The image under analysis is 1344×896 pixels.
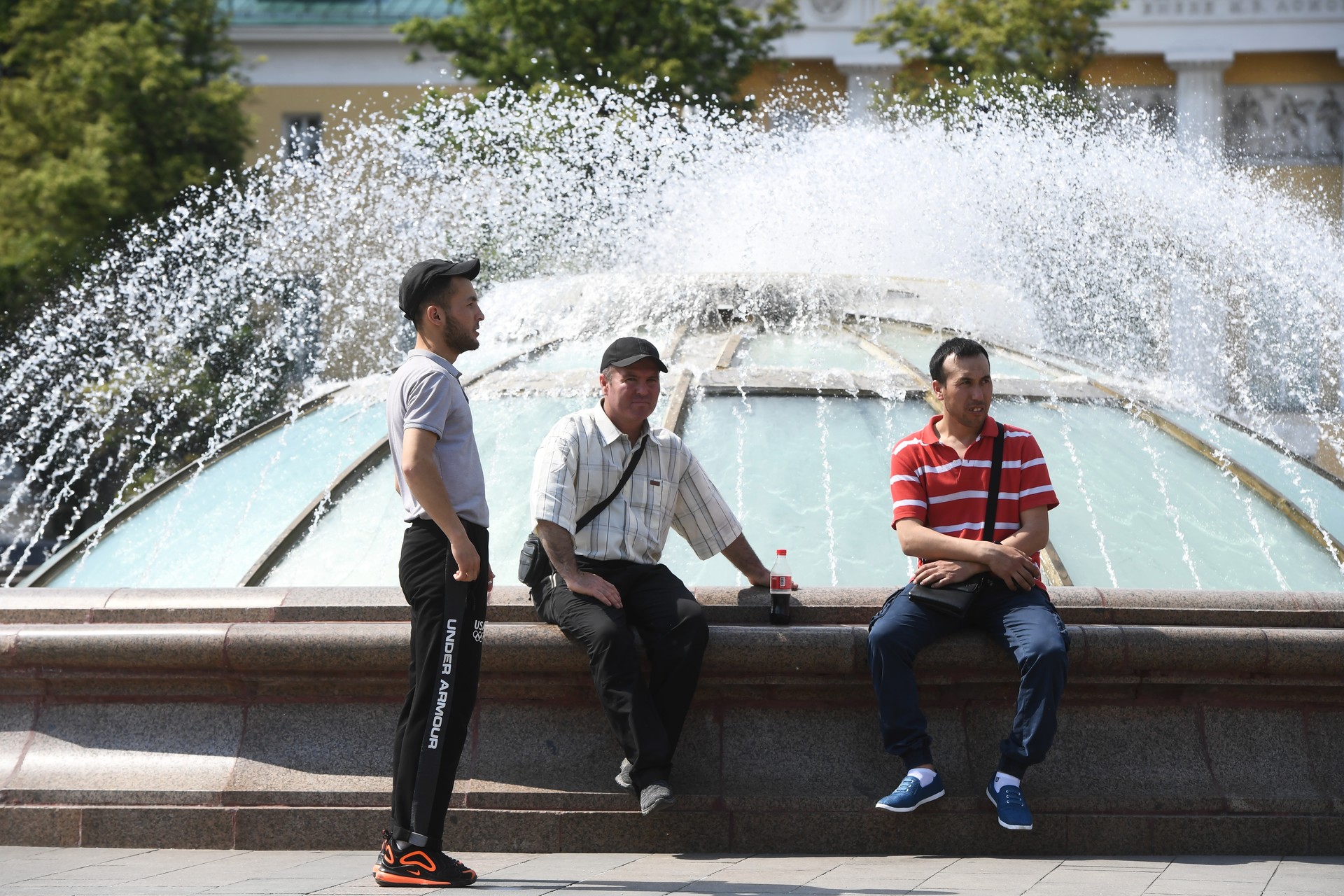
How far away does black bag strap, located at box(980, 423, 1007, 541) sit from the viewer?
4809mm

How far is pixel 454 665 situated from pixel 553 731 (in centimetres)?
85

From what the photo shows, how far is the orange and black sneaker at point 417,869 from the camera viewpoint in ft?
13.0

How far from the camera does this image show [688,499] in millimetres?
4934

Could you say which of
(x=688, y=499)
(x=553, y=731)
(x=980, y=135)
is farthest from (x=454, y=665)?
(x=980, y=135)

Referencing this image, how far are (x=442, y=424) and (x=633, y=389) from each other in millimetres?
810

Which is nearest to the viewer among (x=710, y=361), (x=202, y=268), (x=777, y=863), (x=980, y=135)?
(x=777, y=863)

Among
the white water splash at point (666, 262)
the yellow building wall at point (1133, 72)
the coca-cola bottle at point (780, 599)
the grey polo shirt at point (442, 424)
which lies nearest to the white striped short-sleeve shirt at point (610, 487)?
the coca-cola bottle at point (780, 599)

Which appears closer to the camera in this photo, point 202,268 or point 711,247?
point 711,247

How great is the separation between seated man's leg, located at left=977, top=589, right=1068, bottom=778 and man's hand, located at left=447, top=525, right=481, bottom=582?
169 centimetres

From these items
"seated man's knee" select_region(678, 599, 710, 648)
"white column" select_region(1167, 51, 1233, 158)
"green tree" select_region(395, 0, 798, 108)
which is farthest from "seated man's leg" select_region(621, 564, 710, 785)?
"white column" select_region(1167, 51, 1233, 158)

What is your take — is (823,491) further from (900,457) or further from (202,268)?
(202,268)

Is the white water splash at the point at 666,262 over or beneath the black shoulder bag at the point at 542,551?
over

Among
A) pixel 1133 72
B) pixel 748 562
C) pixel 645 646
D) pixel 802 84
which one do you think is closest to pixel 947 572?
pixel 748 562

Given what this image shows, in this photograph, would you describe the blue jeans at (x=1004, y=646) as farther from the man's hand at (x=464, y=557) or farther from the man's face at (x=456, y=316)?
the man's face at (x=456, y=316)
